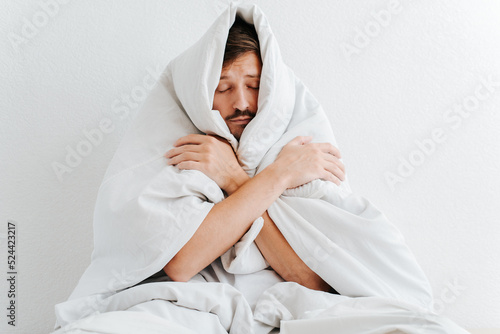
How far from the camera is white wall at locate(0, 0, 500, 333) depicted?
5.36 feet

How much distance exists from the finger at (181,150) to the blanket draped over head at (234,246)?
0.02 metres

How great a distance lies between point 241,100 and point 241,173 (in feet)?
0.66

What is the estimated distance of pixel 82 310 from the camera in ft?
3.72

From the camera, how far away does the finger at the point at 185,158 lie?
127 centimetres

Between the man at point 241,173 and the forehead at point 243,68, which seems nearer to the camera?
the man at point 241,173

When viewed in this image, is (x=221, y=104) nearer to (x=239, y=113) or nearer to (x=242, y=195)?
(x=239, y=113)

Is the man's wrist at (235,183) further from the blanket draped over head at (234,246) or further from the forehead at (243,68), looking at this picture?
the forehead at (243,68)

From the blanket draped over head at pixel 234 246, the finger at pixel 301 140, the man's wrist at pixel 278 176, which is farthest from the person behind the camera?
the finger at pixel 301 140

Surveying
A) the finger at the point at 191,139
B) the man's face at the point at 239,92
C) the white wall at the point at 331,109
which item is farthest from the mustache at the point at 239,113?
the white wall at the point at 331,109

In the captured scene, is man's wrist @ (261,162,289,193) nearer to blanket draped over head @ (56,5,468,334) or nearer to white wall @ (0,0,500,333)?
blanket draped over head @ (56,5,468,334)

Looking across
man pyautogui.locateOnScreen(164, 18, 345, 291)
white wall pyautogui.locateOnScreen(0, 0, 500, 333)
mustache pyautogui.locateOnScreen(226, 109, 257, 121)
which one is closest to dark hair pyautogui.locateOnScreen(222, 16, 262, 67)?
man pyautogui.locateOnScreen(164, 18, 345, 291)

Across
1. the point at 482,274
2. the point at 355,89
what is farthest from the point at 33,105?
the point at 482,274

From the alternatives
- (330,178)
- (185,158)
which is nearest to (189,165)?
(185,158)

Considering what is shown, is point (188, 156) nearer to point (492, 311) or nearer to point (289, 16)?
point (289, 16)
